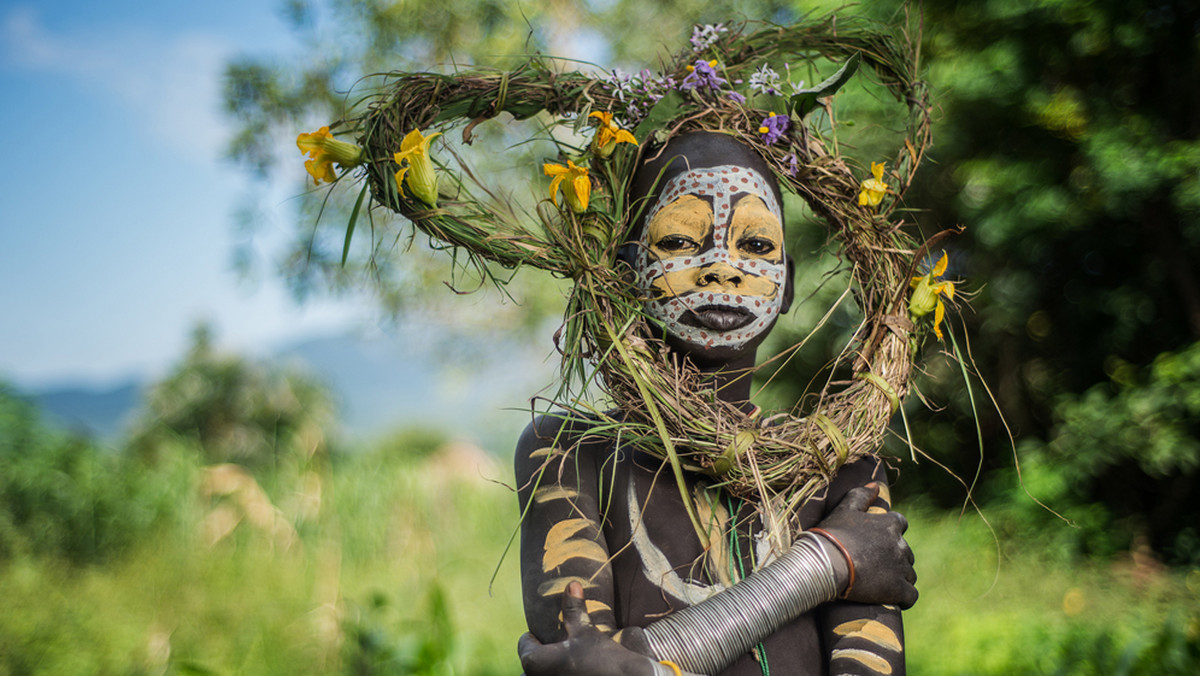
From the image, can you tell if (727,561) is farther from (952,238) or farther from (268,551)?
(952,238)

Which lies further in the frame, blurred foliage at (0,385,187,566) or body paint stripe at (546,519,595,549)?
blurred foliage at (0,385,187,566)

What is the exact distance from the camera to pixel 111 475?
18.4 feet

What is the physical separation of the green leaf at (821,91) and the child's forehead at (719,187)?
205mm

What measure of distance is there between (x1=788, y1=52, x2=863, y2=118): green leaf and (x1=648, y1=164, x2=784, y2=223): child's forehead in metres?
0.21

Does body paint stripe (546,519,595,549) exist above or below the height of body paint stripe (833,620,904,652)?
above

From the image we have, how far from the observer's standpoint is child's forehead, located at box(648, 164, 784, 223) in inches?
69.4

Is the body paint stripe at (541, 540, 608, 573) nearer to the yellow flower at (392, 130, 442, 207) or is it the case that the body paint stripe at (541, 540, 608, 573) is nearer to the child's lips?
the child's lips

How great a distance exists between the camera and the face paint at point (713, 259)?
1.72 meters

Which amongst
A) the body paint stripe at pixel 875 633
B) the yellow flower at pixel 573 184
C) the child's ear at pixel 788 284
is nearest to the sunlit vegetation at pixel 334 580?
the body paint stripe at pixel 875 633

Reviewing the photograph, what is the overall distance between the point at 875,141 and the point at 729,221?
3.69 meters

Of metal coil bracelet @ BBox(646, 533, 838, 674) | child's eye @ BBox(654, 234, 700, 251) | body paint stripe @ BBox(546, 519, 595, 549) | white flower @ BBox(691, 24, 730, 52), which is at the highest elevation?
white flower @ BBox(691, 24, 730, 52)

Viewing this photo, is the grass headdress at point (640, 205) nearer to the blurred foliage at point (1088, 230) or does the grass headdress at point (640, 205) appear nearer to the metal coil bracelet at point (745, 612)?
the metal coil bracelet at point (745, 612)

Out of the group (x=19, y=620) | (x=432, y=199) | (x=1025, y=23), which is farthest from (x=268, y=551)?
(x=1025, y=23)

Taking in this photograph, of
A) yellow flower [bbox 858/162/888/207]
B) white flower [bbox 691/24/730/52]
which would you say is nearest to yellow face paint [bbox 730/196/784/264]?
yellow flower [bbox 858/162/888/207]
